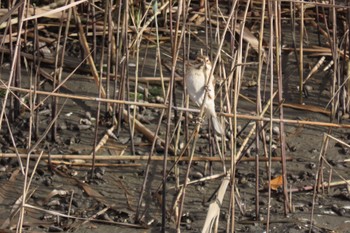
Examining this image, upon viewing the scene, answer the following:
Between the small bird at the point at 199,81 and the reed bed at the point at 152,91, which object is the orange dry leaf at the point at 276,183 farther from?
the small bird at the point at 199,81

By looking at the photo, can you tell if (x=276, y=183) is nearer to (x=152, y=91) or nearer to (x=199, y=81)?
(x=199, y=81)

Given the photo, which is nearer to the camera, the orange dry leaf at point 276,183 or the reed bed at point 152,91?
the reed bed at point 152,91

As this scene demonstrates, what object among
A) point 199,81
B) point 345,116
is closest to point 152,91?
point 345,116

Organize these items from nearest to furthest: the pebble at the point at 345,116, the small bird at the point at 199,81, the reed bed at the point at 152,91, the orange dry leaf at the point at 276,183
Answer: the small bird at the point at 199,81 < the reed bed at the point at 152,91 < the orange dry leaf at the point at 276,183 < the pebble at the point at 345,116

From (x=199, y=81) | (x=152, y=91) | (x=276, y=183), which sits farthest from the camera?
(x=152, y=91)

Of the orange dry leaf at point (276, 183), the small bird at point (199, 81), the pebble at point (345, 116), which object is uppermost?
the small bird at point (199, 81)

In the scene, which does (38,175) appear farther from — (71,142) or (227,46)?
(227,46)

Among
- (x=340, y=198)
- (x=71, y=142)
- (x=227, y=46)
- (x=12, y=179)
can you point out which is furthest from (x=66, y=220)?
(x=227, y=46)

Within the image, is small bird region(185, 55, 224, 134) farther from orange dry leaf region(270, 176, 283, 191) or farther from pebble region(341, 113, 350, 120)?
pebble region(341, 113, 350, 120)

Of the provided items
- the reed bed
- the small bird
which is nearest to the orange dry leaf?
the reed bed

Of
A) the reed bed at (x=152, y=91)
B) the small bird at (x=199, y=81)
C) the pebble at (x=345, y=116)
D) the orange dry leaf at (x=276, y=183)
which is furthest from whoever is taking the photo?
the pebble at (x=345, y=116)

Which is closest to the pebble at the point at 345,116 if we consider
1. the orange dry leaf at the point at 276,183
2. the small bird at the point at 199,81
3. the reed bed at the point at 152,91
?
the reed bed at the point at 152,91

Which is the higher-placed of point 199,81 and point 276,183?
point 199,81

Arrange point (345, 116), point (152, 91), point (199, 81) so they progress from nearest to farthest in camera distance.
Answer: point (199, 81) → point (345, 116) → point (152, 91)
